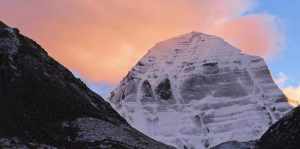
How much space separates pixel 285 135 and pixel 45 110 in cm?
1534

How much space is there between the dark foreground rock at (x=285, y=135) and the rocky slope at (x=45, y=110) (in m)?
8.89

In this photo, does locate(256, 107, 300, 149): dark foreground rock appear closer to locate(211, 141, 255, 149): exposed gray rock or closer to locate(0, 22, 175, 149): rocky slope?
locate(0, 22, 175, 149): rocky slope

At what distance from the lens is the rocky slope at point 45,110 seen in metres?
51.3

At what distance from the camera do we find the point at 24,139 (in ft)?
164

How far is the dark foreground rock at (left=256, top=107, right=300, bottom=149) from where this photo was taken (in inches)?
1937

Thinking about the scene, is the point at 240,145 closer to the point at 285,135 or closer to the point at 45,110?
the point at 285,135

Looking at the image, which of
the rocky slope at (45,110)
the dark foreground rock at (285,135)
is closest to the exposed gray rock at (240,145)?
the rocky slope at (45,110)

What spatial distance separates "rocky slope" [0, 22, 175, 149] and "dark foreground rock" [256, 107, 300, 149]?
8.89 meters

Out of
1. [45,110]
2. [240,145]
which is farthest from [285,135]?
[240,145]

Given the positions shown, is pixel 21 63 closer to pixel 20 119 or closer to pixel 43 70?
pixel 43 70

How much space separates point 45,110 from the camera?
54.7 m

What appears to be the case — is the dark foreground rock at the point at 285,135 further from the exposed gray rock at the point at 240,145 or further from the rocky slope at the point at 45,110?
the exposed gray rock at the point at 240,145

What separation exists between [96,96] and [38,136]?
15.0 meters

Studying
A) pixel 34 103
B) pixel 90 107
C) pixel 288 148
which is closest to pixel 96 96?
pixel 90 107
